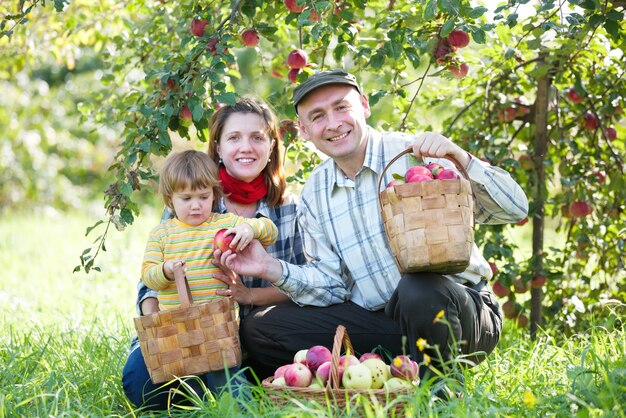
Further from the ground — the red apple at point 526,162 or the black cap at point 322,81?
the black cap at point 322,81

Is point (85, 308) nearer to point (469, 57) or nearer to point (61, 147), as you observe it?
point (469, 57)

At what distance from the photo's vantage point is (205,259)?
2.72 m

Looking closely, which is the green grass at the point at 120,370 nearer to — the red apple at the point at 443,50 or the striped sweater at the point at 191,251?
the striped sweater at the point at 191,251

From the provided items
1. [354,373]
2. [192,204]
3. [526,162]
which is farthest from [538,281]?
[192,204]

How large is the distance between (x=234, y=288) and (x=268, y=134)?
63 cm

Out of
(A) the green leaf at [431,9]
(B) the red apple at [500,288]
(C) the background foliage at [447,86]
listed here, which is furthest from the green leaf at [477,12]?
(B) the red apple at [500,288]

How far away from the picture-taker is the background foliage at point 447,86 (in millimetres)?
2783

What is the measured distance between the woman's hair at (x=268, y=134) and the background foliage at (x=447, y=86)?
2.9 inches

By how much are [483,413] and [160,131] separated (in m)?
1.46

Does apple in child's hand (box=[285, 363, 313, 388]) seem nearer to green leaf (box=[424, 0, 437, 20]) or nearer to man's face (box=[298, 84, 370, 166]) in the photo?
man's face (box=[298, 84, 370, 166])

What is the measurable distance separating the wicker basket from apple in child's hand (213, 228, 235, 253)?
0.62 metres

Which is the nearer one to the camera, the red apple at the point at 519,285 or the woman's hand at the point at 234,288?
the woman's hand at the point at 234,288

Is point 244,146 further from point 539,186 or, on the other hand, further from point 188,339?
point 539,186

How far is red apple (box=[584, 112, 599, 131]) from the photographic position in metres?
3.55
